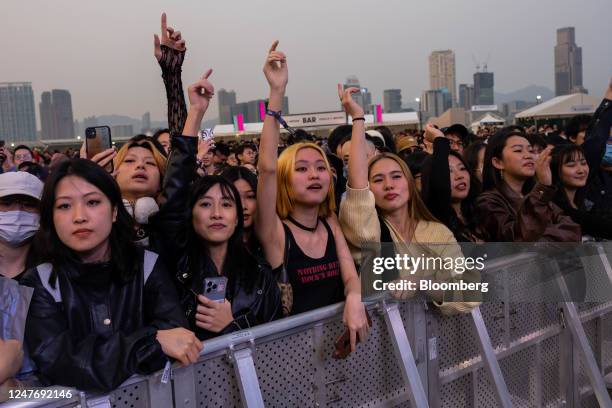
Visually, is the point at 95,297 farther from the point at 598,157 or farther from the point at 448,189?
the point at 598,157

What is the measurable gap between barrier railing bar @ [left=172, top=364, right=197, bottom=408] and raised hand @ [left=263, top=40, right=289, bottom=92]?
155 centimetres

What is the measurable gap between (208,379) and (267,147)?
119 cm

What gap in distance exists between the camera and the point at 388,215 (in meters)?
3.37

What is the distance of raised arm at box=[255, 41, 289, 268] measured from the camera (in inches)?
111

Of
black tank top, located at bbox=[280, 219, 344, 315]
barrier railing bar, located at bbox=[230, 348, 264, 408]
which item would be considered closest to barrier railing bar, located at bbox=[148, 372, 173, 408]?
barrier railing bar, located at bbox=[230, 348, 264, 408]

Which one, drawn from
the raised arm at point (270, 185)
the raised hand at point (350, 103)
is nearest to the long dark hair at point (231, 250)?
the raised arm at point (270, 185)

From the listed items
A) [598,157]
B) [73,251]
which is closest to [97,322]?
[73,251]

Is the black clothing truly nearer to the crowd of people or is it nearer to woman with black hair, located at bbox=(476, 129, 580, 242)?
the crowd of people

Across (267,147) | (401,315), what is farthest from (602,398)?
(267,147)

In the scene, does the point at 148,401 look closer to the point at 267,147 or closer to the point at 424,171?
the point at 267,147

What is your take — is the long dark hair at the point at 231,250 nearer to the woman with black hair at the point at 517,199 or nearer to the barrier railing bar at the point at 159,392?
the barrier railing bar at the point at 159,392

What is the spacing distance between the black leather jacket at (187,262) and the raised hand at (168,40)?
0.98 m

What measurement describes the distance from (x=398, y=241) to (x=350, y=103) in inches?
34.7

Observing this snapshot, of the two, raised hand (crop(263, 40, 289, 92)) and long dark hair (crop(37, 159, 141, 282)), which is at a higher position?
raised hand (crop(263, 40, 289, 92))
